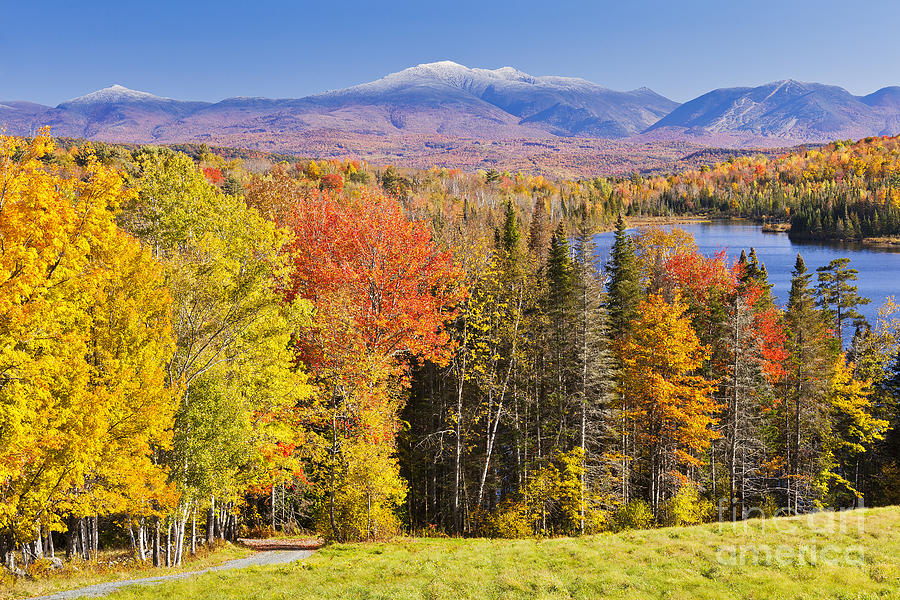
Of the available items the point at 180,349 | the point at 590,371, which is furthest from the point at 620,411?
the point at 180,349

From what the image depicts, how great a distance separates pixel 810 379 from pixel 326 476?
32.0 metres

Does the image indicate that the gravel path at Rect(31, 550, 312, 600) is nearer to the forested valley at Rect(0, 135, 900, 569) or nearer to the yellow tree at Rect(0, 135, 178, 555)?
the forested valley at Rect(0, 135, 900, 569)

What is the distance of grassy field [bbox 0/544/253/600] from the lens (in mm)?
15305

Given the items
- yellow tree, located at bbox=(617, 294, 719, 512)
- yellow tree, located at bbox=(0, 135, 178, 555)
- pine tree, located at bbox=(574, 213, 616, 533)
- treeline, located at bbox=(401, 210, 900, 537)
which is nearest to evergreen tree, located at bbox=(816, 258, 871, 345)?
treeline, located at bbox=(401, 210, 900, 537)

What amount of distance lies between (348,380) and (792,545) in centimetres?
1721

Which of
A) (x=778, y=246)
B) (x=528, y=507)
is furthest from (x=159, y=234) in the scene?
(x=778, y=246)

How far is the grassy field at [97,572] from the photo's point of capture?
1530 cm

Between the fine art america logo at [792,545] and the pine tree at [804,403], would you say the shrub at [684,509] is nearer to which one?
A: the pine tree at [804,403]

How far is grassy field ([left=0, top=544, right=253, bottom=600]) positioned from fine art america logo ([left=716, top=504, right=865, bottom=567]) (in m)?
17.5

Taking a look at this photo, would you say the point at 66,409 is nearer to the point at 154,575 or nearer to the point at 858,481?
the point at 154,575

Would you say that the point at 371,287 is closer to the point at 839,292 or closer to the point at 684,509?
the point at 684,509

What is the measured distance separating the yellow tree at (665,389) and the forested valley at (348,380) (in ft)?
0.68

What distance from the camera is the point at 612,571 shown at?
1545 centimetres

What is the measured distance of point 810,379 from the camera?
38.3 metres
